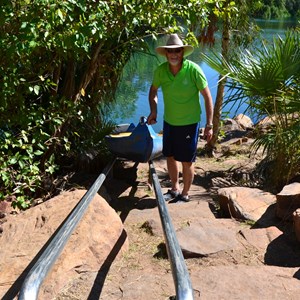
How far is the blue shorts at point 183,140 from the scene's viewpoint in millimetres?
4668

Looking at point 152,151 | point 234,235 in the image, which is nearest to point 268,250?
point 234,235

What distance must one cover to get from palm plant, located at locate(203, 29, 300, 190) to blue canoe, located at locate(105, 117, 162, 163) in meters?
0.94

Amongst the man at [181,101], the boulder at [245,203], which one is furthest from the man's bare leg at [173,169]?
the boulder at [245,203]

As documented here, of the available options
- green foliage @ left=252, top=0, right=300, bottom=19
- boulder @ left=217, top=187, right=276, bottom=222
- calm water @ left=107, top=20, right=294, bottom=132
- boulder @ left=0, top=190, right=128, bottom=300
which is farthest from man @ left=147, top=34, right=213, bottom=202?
calm water @ left=107, top=20, right=294, bottom=132

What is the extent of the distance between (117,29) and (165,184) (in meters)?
2.09

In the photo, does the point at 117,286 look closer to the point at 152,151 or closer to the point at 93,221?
the point at 93,221

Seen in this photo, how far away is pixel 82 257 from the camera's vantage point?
3.28 metres

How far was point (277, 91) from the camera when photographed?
17.5ft

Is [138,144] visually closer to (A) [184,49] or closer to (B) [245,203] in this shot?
(A) [184,49]

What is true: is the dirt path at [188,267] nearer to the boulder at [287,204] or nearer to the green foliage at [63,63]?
the boulder at [287,204]

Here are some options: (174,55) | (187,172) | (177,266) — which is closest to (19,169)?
(187,172)

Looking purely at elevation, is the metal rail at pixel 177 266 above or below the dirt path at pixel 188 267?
above

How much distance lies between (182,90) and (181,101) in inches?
4.2

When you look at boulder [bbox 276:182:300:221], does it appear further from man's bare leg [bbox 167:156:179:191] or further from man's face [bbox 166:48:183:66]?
man's face [bbox 166:48:183:66]
